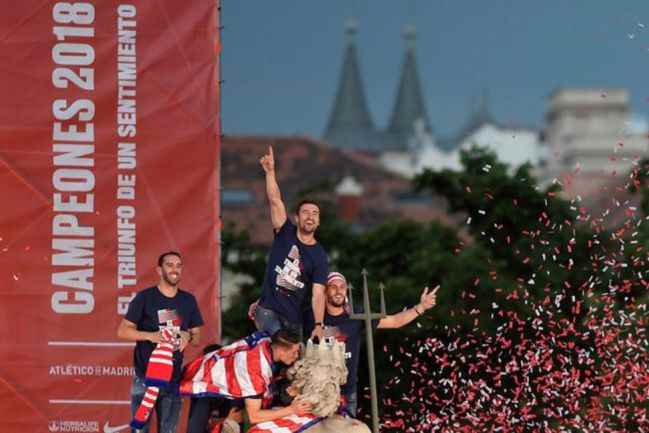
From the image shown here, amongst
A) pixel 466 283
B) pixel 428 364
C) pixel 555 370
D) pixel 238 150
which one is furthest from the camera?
pixel 238 150

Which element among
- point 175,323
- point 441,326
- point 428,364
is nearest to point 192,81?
point 175,323

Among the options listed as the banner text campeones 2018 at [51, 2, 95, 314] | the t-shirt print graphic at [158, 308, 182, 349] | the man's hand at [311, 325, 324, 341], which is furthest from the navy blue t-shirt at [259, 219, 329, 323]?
the banner text campeones 2018 at [51, 2, 95, 314]

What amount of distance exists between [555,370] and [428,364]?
3.32 m

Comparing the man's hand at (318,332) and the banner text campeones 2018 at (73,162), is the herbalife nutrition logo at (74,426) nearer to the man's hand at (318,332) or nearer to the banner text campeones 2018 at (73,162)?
the banner text campeones 2018 at (73,162)

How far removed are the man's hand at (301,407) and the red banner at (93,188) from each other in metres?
4.27

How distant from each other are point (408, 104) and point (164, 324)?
169019 millimetres

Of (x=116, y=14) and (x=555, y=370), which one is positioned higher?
(x=116, y=14)

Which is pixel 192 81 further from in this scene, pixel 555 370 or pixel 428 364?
pixel 428 364

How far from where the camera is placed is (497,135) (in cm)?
13550

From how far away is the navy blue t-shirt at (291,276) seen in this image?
39.2ft

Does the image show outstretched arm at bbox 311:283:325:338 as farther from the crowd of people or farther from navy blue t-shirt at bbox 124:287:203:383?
navy blue t-shirt at bbox 124:287:203:383

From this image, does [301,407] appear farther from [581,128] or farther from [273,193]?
[581,128]

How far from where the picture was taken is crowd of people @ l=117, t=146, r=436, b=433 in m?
10.9

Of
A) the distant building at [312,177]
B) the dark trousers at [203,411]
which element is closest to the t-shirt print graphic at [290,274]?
the dark trousers at [203,411]
